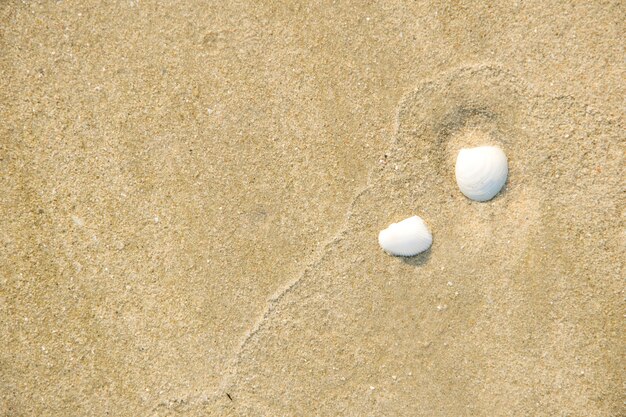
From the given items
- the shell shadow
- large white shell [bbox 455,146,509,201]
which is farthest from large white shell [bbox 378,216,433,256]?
large white shell [bbox 455,146,509,201]

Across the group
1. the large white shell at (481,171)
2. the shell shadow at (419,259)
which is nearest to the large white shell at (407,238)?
the shell shadow at (419,259)

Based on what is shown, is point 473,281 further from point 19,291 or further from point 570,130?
point 19,291

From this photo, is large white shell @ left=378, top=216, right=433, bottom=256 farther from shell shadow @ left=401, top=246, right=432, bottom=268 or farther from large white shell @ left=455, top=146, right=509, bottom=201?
large white shell @ left=455, top=146, right=509, bottom=201

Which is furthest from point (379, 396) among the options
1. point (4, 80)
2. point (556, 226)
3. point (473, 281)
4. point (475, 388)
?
Result: point (4, 80)

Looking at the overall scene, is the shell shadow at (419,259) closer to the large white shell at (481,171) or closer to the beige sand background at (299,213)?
the beige sand background at (299,213)

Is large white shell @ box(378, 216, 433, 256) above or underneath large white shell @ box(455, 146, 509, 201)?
underneath

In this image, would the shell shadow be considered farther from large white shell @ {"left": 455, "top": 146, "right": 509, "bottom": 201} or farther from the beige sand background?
large white shell @ {"left": 455, "top": 146, "right": 509, "bottom": 201}
